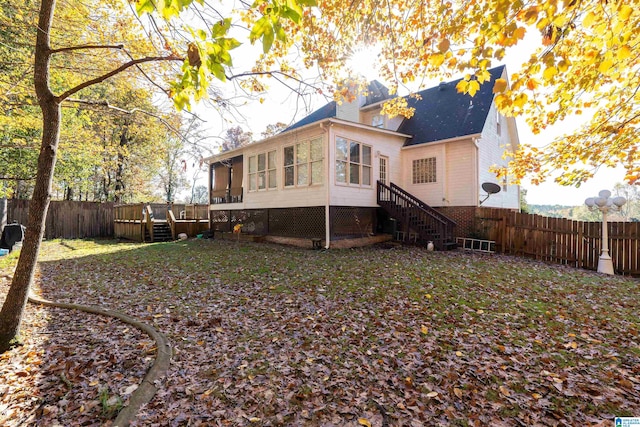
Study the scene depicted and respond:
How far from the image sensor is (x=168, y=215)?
1625 centimetres

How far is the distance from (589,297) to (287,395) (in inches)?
240

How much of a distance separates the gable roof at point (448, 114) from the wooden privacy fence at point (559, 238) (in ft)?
12.2

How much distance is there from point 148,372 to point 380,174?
11.4 meters

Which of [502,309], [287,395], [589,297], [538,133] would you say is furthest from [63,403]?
[538,133]

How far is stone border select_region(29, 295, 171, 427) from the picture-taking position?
7.72 feet

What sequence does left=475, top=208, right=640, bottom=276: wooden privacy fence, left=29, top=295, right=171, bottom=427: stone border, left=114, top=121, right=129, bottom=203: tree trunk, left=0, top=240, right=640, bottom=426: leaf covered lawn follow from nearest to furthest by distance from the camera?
left=29, top=295, right=171, bottom=427: stone border < left=0, top=240, right=640, bottom=426: leaf covered lawn < left=475, top=208, right=640, bottom=276: wooden privacy fence < left=114, top=121, right=129, bottom=203: tree trunk

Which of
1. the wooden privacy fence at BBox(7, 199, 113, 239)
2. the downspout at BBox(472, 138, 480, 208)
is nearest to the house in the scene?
the downspout at BBox(472, 138, 480, 208)

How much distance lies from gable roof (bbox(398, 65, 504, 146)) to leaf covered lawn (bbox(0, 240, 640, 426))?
7707 mm

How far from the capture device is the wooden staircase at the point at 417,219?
34.8ft

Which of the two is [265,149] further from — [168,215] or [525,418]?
[525,418]

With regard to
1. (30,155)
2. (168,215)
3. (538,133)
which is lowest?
(168,215)

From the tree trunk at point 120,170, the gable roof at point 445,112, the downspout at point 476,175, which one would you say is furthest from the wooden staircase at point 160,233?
the downspout at point 476,175

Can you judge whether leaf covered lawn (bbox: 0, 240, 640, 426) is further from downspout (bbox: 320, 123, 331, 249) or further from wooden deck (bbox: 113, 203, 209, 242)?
wooden deck (bbox: 113, 203, 209, 242)

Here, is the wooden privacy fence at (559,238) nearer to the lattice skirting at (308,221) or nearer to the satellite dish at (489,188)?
the satellite dish at (489,188)
